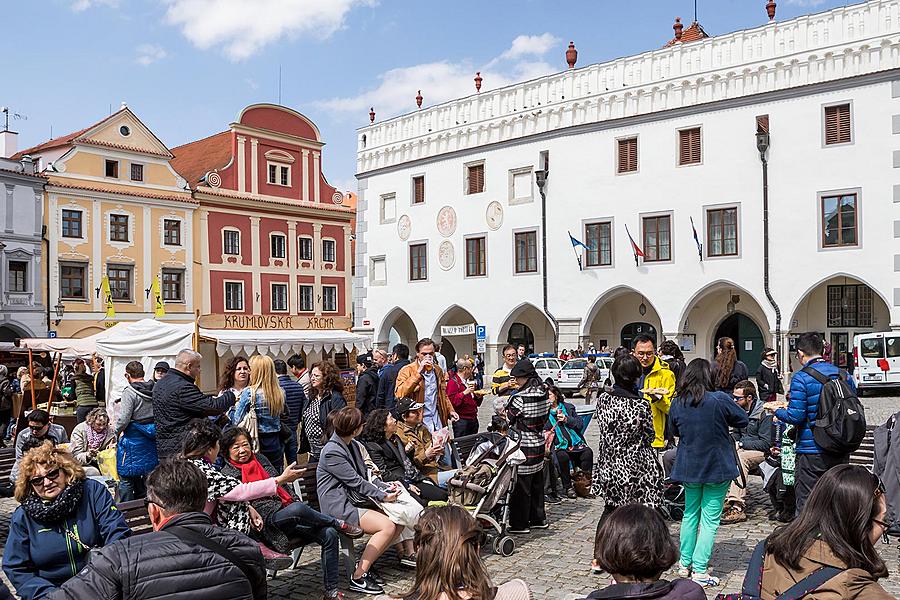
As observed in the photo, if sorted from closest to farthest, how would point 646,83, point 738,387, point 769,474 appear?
point 769,474 → point 738,387 → point 646,83

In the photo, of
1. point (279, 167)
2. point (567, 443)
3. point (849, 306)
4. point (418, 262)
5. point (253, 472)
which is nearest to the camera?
point (253, 472)

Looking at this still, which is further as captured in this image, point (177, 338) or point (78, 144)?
point (78, 144)

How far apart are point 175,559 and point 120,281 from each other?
3489cm

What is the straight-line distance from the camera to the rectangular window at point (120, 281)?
35219mm

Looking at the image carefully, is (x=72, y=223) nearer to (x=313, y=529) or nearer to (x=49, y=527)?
(x=313, y=529)

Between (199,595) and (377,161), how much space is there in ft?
109

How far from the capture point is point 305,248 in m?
41.8

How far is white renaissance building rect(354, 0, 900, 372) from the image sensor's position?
24125 millimetres

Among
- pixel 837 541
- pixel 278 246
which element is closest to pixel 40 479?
pixel 837 541

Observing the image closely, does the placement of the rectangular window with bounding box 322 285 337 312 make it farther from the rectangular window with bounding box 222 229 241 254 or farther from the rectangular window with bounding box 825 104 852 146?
the rectangular window with bounding box 825 104 852 146

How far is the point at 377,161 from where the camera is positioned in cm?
3556

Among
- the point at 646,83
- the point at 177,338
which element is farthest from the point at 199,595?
the point at 646,83

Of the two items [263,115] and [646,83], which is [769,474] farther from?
[263,115]

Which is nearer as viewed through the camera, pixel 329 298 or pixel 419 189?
pixel 419 189
